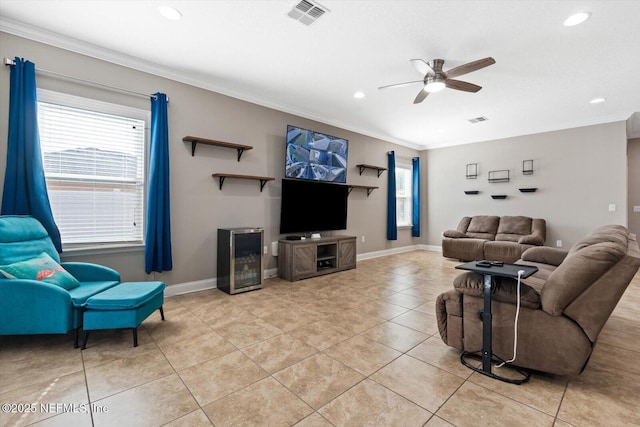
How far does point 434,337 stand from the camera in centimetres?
248

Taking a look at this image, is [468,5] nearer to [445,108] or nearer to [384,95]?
[384,95]

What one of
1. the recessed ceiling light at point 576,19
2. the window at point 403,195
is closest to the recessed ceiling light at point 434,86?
the recessed ceiling light at point 576,19

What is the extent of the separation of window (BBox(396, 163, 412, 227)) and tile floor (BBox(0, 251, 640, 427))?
14.9 ft

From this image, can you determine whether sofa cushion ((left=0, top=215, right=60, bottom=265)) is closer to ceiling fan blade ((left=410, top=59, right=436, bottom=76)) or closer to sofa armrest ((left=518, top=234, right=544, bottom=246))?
ceiling fan blade ((left=410, top=59, right=436, bottom=76))

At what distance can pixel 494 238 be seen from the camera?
5957mm

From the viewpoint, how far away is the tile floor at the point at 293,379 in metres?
1.52

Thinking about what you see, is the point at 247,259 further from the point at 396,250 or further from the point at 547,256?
the point at 396,250

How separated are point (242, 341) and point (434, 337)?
163cm

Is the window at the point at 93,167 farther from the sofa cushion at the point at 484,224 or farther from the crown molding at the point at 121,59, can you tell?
the sofa cushion at the point at 484,224

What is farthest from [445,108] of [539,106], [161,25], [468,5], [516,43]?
[161,25]

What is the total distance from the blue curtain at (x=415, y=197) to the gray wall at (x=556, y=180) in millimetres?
698

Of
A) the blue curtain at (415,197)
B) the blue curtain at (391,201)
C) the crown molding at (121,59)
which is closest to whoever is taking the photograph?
the crown molding at (121,59)

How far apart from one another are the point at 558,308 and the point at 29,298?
11.9 ft

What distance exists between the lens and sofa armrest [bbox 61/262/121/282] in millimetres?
2645
